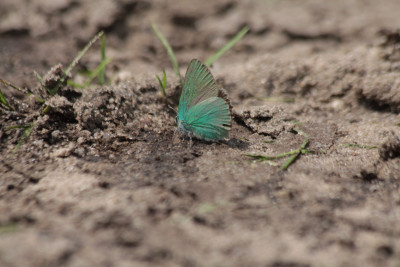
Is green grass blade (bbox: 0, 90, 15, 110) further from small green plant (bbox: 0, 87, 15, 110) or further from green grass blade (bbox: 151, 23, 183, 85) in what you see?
green grass blade (bbox: 151, 23, 183, 85)

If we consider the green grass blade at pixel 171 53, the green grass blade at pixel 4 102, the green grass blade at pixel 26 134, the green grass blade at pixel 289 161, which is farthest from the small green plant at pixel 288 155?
the green grass blade at pixel 4 102

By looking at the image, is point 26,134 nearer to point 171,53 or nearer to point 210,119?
point 210,119

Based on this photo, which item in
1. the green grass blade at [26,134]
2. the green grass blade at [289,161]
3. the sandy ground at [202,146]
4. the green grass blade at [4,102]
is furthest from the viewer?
the green grass blade at [4,102]

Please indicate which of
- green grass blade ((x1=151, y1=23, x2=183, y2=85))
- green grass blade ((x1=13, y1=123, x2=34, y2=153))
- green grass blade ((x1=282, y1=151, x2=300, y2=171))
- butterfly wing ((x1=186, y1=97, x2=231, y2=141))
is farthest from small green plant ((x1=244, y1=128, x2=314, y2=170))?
green grass blade ((x1=13, y1=123, x2=34, y2=153))

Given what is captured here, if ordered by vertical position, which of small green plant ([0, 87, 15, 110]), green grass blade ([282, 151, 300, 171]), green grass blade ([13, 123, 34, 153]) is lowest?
green grass blade ([282, 151, 300, 171])

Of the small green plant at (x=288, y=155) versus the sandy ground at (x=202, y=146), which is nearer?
the sandy ground at (x=202, y=146)

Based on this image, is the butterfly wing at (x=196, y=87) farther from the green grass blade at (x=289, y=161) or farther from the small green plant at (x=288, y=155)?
the green grass blade at (x=289, y=161)
